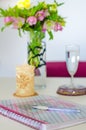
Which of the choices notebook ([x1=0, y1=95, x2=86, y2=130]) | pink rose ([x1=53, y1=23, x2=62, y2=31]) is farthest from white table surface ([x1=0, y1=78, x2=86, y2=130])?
Answer: pink rose ([x1=53, y1=23, x2=62, y2=31])

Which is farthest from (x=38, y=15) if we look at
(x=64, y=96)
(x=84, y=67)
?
(x=84, y=67)

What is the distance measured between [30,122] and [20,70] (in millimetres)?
421

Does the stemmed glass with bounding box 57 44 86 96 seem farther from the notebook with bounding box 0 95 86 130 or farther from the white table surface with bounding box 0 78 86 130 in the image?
the notebook with bounding box 0 95 86 130

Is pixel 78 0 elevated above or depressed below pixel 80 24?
above

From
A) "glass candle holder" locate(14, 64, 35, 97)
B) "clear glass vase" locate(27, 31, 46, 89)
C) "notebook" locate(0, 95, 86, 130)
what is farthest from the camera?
"clear glass vase" locate(27, 31, 46, 89)

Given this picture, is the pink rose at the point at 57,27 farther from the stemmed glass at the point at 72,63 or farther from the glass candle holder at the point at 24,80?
the glass candle holder at the point at 24,80

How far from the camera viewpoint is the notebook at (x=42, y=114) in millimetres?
807

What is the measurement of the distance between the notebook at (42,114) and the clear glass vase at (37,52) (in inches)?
11.7

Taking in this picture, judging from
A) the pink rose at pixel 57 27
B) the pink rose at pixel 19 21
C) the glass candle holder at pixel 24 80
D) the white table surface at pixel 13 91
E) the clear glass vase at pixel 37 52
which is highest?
the pink rose at pixel 19 21

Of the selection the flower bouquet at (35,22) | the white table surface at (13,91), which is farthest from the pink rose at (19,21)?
the white table surface at (13,91)

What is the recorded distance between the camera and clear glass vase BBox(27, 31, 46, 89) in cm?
135

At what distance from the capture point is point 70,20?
272 centimetres

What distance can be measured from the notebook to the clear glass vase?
30 cm

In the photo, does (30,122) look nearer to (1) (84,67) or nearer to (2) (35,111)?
(2) (35,111)
